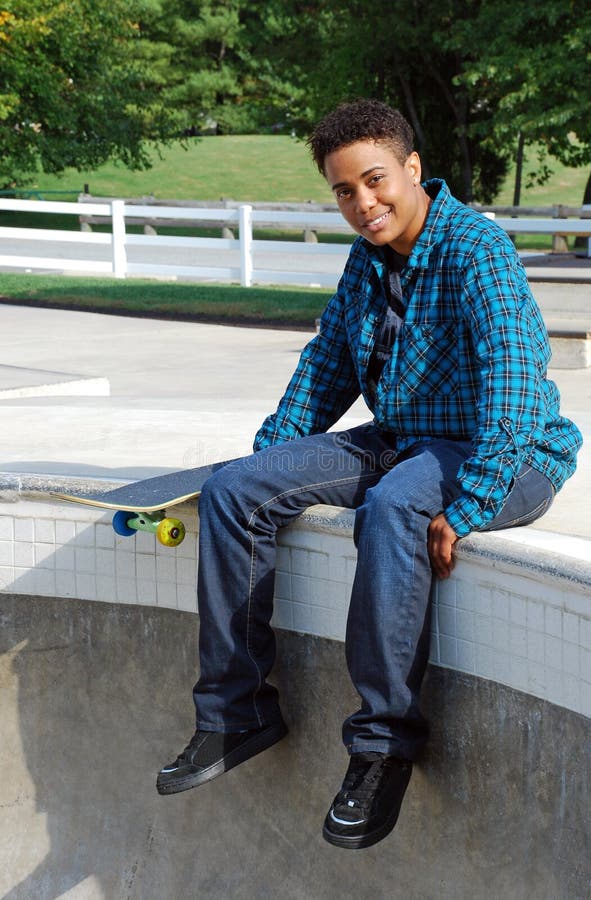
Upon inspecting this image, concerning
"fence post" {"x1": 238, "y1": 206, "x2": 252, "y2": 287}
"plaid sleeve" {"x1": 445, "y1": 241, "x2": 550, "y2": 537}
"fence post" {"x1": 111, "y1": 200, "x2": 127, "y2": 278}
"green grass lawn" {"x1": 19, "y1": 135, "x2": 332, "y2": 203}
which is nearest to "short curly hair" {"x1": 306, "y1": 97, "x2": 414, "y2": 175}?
"plaid sleeve" {"x1": 445, "y1": 241, "x2": 550, "y2": 537}

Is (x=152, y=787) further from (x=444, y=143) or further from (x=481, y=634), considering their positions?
(x=444, y=143)

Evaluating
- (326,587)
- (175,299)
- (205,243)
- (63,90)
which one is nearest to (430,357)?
(326,587)

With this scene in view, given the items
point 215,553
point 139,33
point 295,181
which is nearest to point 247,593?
point 215,553

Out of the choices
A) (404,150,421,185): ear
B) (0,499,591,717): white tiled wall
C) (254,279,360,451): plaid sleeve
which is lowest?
(0,499,591,717): white tiled wall

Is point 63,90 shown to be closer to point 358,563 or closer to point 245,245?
point 245,245

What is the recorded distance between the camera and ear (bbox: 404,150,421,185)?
344 centimetres

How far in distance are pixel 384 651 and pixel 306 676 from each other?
69cm

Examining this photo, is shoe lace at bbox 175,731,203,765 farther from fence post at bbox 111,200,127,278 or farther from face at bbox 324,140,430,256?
fence post at bbox 111,200,127,278

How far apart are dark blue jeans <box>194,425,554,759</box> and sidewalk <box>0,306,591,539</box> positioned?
49cm

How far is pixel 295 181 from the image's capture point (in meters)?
46.9

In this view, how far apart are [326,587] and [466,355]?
2.50 ft

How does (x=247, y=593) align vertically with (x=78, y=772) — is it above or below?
above

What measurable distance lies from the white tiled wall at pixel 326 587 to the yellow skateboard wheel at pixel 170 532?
0.11 metres

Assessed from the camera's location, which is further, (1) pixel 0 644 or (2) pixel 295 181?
(2) pixel 295 181
